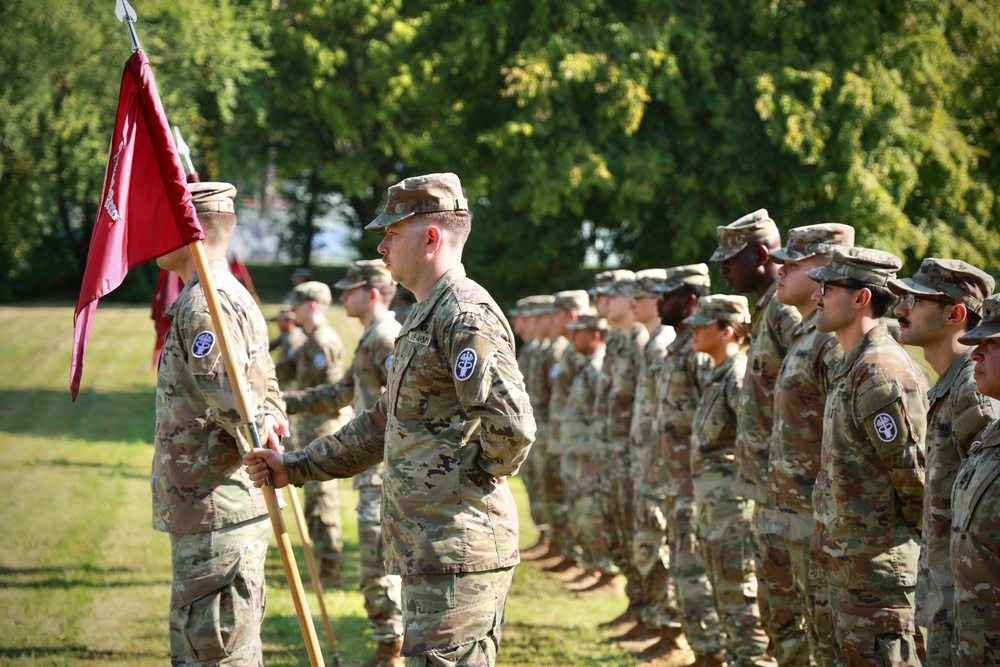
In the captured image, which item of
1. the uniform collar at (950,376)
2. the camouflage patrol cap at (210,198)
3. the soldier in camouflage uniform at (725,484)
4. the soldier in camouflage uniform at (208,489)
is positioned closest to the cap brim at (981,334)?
the uniform collar at (950,376)

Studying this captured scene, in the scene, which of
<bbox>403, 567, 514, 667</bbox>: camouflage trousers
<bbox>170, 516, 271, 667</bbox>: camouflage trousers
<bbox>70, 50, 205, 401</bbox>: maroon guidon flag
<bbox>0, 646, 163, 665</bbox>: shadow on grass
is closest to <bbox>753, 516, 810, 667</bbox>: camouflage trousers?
<bbox>403, 567, 514, 667</bbox>: camouflage trousers

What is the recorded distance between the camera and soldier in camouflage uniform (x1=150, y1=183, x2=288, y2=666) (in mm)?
4992

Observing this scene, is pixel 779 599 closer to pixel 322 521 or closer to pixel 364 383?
pixel 364 383

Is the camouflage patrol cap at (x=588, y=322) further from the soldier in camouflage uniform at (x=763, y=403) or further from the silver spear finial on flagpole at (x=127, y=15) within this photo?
the silver spear finial on flagpole at (x=127, y=15)

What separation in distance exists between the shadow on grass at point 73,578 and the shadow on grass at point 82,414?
28.4ft

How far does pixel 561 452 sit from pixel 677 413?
4398 millimetres

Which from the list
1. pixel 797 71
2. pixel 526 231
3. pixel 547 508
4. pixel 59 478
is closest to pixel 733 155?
pixel 797 71

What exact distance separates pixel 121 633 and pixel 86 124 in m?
15.4

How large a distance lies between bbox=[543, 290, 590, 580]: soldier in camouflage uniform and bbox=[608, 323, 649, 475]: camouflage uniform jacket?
227 centimetres

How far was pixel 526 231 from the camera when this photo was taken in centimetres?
2219

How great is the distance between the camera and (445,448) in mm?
4133

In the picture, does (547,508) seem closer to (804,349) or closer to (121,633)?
(121,633)

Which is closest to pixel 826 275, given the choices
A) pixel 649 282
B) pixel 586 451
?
pixel 649 282

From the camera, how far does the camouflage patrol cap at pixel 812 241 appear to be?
5.73 metres
